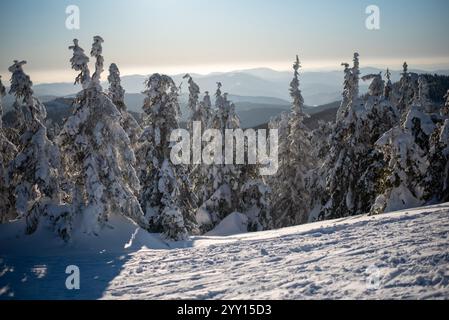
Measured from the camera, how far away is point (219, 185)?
96.3 ft

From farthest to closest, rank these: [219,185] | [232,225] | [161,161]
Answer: [219,185] → [232,225] → [161,161]

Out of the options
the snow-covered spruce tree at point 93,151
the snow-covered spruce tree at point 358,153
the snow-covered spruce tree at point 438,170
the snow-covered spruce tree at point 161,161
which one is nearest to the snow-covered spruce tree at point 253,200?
the snow-covered spruce tree at point 358,153

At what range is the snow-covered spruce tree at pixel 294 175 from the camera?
34.8m

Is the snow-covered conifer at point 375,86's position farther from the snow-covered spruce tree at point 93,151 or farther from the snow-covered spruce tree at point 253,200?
the snow-covered spruce tree at point 93,151

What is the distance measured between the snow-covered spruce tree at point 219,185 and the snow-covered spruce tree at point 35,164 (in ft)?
45.6

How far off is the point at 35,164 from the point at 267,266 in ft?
40.2

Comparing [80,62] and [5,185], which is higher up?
[80,62]

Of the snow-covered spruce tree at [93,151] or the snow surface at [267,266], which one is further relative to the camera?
the snow-covered spruce tree at [93,151]

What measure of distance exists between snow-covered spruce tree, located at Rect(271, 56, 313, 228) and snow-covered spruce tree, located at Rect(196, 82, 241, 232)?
777 cm

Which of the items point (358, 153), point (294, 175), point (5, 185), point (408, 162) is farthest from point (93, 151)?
point (294, 175)

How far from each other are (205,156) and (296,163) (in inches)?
421

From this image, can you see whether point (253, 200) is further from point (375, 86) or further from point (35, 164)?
point (35, 164)
